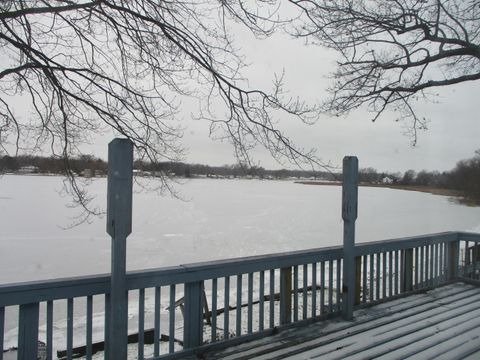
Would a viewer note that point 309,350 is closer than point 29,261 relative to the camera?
Yes

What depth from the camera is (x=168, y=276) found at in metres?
2.93

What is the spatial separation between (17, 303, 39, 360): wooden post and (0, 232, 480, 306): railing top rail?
0.07 meters

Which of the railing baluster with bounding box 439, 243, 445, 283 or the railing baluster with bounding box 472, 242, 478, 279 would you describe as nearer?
the railing baluster with bounding box 439, 243, 445, 283

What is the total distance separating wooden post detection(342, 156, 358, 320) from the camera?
154 inches

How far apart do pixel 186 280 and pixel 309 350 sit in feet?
3.80

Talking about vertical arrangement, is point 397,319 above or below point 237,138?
below

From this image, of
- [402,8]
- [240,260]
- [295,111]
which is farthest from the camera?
[402,8]

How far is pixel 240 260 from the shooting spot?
3355 millimetres

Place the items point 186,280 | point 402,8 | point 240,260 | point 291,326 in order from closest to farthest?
point 186,280, point 240,260, point 291,326, point 402,8

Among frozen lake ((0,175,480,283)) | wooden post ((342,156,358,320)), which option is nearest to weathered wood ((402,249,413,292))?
wooden post ((342,156,358,320))

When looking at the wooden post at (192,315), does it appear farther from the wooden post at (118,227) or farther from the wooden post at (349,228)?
the wooden post at (349,228)

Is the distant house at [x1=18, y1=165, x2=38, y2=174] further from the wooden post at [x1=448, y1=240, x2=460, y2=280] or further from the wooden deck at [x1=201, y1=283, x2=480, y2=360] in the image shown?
the wooden post at [x1=448, y1=240, x2=460, y2=280]

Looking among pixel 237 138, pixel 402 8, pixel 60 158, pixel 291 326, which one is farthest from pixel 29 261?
pixel 402 8

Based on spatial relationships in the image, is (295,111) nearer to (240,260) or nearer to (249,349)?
(240,260)
